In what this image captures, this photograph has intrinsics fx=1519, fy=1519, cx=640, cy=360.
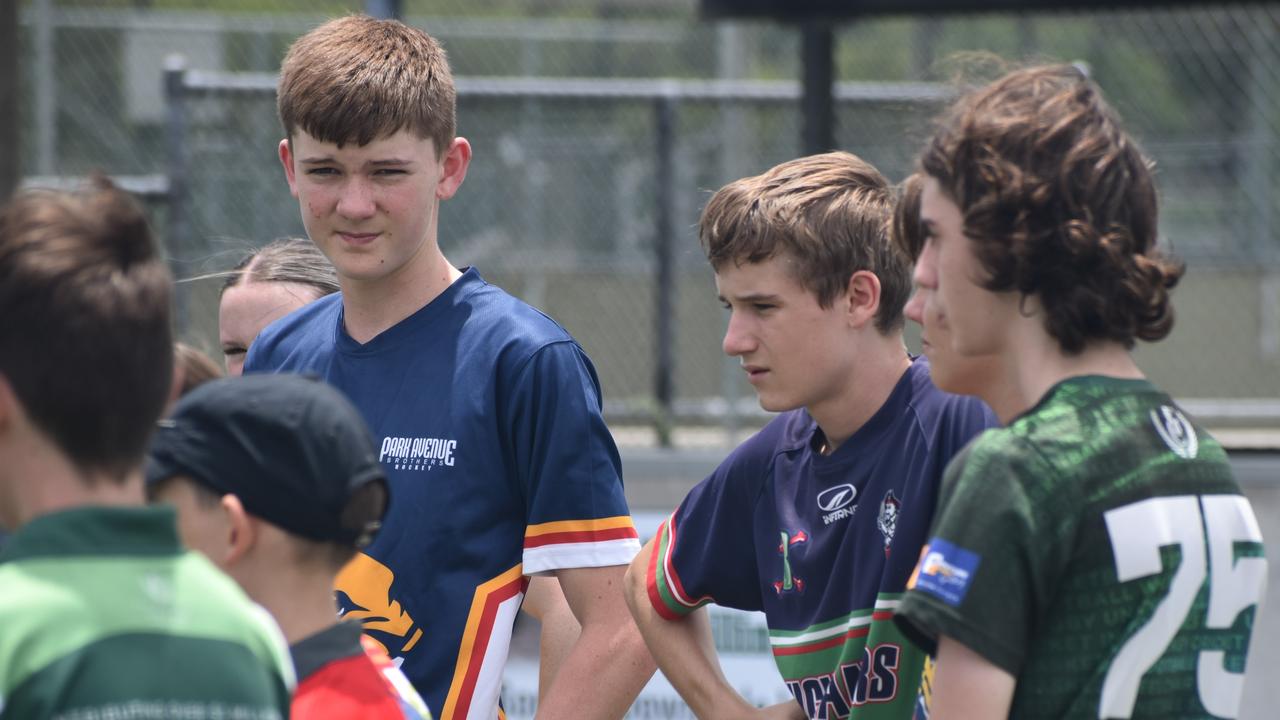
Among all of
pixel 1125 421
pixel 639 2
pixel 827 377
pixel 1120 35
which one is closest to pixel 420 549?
pixel 827 377

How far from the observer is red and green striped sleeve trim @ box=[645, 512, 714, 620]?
3.00 meters

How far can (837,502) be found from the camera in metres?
2.72

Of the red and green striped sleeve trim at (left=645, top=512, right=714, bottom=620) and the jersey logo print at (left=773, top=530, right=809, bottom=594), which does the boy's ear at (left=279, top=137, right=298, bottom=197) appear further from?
the jersey logo print at (left=773, top=530, right=809, bottom=594)

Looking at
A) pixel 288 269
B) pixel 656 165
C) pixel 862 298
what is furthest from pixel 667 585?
pixel 656 165

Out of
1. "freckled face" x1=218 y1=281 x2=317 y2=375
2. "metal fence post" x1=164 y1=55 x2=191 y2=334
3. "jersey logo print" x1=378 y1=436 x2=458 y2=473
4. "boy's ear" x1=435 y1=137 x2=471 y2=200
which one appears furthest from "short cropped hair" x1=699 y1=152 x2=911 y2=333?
"metal fence post" x1=164 y1=55 x2=191 y2=334

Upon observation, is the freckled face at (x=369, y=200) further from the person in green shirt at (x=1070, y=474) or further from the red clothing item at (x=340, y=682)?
the person in green shirt at (x=1070, y=474)

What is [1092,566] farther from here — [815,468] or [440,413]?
[440,413]

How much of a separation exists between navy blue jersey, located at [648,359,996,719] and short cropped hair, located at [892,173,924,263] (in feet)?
1.20

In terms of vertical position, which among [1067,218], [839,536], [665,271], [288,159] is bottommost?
[665,271]

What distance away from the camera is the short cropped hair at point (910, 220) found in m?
2.42

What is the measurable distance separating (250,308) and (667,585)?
1.31 meters

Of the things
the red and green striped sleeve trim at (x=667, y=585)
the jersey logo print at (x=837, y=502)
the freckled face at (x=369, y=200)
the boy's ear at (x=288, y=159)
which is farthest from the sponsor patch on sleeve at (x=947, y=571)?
the boy's ear at (x=288, y=159)

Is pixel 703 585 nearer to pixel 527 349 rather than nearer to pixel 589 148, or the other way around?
pixel 527 349

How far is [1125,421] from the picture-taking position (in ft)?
6.54
